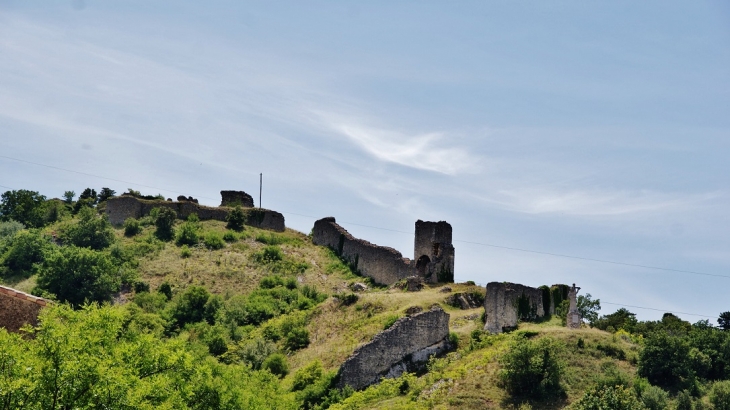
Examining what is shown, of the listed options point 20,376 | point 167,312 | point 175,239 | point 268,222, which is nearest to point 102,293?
point 167,312

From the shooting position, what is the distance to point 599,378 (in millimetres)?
41719

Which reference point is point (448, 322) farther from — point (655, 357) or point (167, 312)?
point (167, 312)

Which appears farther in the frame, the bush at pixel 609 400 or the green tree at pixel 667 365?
the green tree at pixel 667 365

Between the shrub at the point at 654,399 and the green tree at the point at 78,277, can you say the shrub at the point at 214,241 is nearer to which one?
the green tree at the point at 78,277

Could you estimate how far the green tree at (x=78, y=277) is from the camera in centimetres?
6103

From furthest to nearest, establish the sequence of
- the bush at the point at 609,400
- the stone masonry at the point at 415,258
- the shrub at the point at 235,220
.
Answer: the shrub at the point at 235,220
the stone masonry at the point at 415,258
the bush at the point at 609,400

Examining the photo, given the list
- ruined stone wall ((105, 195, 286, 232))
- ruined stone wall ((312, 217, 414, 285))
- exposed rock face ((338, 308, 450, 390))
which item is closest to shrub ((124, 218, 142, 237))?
ruined stone wall ((105, 195, 286, 232))

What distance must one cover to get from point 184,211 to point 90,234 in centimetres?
840

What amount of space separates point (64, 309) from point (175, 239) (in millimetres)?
39139

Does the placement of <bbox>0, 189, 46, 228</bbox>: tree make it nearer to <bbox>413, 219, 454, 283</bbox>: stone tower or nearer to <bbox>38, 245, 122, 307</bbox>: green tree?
<bbox>38, 245, 122, 307</bbox>: green tree

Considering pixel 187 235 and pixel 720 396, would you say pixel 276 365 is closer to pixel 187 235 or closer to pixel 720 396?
pixel 720 396

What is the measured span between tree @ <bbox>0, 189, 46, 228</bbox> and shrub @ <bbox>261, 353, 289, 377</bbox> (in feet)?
110

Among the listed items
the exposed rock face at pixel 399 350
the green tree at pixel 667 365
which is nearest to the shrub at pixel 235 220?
the exposed rock face at pixel 399 350

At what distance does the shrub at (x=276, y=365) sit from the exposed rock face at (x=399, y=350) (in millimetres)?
4406
